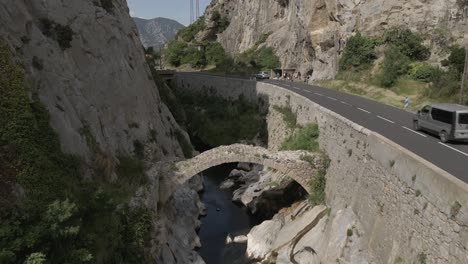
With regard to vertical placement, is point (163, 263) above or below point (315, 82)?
below

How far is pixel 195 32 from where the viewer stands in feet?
327

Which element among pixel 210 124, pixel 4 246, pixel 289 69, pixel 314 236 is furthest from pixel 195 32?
pixel 4 246

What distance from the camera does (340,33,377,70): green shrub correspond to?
43.7 m

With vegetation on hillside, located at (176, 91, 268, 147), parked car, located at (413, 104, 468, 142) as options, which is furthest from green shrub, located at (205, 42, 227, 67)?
parked car, located at (413, 104, 468, 142)

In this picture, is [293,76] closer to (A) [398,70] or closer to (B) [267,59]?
(B) [267,59]

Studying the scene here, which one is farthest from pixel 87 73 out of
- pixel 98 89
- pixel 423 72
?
pixel 423 72

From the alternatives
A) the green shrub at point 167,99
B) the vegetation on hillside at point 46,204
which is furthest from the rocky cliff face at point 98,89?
the green shrub at point 167,99

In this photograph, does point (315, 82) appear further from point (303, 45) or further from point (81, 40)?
point (81, 40)

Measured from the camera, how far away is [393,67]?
38188mm

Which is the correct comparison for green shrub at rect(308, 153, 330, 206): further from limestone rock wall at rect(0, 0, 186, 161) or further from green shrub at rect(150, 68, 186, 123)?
green shrub at rect(150, 68, 186, 123)

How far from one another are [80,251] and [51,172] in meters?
3.47

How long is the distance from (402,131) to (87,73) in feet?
57.6

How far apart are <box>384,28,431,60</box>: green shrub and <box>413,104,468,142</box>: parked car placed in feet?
71.2

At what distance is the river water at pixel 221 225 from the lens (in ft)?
80.4
